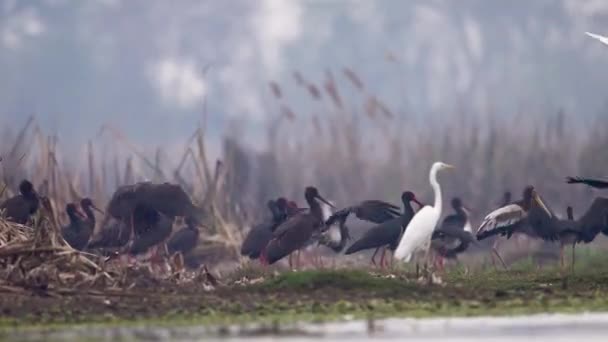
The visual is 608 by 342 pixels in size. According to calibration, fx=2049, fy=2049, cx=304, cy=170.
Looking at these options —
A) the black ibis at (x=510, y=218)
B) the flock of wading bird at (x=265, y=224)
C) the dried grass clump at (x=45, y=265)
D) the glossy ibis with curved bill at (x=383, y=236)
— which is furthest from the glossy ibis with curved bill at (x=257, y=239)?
the dried grass clump at (x=45, y=265)

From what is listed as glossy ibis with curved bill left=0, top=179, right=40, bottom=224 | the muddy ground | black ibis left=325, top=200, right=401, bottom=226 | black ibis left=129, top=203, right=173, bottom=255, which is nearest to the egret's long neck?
black ibis left=325, top=200, right=401, bottom=226

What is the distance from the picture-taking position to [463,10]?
42750mm

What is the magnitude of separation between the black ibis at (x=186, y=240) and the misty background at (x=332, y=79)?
5.31 meters

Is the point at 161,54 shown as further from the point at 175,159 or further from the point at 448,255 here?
the point at 448,255

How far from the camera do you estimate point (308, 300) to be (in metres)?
18.6

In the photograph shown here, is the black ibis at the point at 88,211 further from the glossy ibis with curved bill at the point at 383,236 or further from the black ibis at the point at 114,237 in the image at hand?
the glossy ibis with curved bill at the point at 383,236

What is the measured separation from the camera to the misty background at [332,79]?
31.6 metres

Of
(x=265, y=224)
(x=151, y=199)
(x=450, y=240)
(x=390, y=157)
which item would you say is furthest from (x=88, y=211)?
(x=390, y=157)

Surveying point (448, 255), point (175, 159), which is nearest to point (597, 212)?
point (448, 255)

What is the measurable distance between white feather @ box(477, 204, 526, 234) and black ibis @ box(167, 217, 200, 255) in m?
3.60

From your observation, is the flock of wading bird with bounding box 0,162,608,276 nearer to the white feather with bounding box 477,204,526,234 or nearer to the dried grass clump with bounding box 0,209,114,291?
the white feather with bounding box 477,204,526,234

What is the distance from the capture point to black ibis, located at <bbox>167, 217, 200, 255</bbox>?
84.7ft

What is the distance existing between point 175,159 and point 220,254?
11.8 metres

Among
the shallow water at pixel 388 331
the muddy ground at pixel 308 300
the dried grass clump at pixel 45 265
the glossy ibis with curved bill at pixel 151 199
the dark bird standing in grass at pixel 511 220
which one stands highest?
the glossy ibis with curved bill at pixel 151 199
